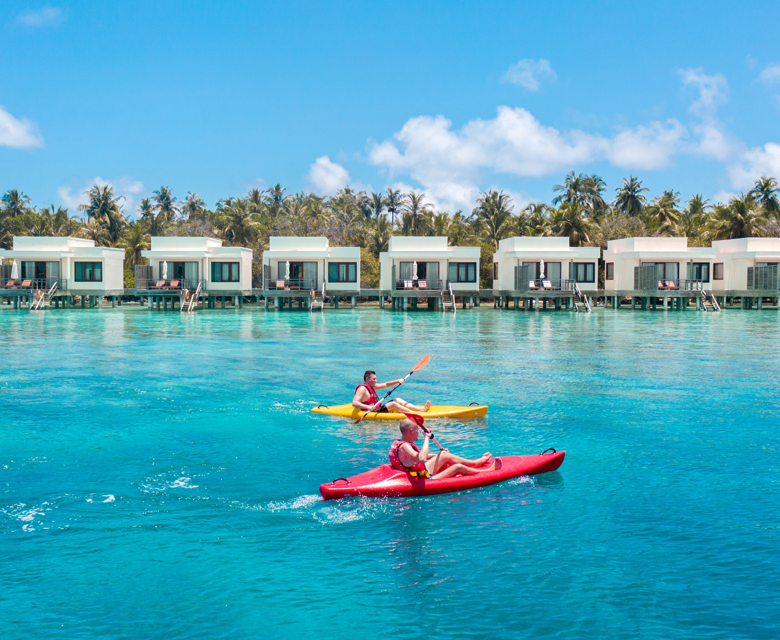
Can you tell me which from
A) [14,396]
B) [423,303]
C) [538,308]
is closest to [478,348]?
[14,396]

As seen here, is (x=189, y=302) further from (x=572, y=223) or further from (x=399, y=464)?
(x=399, y=464)

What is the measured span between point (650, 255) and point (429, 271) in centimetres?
1653

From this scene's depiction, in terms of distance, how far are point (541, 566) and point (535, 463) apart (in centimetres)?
294

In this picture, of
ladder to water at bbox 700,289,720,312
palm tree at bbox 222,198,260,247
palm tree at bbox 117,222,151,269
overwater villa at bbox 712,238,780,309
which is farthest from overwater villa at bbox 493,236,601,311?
palm tree at bbox 117,222,151,269

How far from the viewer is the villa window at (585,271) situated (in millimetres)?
55625

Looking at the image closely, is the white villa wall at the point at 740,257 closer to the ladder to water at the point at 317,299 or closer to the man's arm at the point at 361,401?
the ladder to water at the point at 317,299

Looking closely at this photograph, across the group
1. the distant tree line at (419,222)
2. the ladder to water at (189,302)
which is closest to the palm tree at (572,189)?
the distant tree line at (419,222)

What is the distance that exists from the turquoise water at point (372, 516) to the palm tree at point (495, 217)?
48.3 m

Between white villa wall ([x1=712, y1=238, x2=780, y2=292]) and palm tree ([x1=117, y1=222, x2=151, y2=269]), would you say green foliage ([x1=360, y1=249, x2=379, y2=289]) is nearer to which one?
palm tree ([x1=117, y1=222, x2=151, y2=269])

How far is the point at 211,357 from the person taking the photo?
24438 millimetres

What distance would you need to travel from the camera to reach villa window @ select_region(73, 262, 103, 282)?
57375mm

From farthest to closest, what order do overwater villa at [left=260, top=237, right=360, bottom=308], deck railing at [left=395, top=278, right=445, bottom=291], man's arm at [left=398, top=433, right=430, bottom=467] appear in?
overwater villa at [left=260, top=237, right=360, bottom=308], deck railing at [left=395, top=278, right=445, bottom=291], man's arm at [left=398, top=433, right=430, bottom=467]

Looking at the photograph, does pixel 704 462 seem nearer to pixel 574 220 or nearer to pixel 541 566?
pixel 541 566

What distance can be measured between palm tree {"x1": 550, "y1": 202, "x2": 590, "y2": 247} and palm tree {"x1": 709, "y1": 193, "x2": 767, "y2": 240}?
1177 cm
